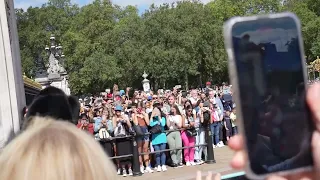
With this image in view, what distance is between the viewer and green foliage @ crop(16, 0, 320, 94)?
54.6 m

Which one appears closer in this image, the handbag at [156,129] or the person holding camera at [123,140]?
the person holding camera at [123,140]

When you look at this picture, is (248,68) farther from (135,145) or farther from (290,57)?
(135,145)

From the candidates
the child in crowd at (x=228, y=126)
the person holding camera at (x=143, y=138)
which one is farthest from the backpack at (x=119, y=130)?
the child in crowd at (x=228, y=126)

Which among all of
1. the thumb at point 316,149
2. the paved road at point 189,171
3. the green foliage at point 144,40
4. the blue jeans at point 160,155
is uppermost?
the green foliage at point 144,40

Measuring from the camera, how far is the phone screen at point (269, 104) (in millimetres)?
1480

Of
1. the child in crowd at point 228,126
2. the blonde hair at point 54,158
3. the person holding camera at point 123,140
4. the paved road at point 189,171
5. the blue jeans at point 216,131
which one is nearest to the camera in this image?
the blonde hair at point 54,158

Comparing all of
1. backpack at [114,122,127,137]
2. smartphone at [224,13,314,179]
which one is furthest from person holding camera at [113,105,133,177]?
smartphone at [224,13,314,179]

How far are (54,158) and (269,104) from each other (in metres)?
0.64

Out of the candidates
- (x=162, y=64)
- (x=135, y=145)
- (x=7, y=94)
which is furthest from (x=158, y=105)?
(x=162, y=64)

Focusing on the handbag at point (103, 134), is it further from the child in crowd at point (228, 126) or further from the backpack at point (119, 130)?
the child in crowd at point (228, 126)

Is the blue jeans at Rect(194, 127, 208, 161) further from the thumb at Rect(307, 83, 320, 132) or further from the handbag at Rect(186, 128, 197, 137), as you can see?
the thumb at Rect(307, 83, 320, 132)

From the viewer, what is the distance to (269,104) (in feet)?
4.93

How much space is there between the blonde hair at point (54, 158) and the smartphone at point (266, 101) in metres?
0.46

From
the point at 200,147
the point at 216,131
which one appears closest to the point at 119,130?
the point at 200,147
